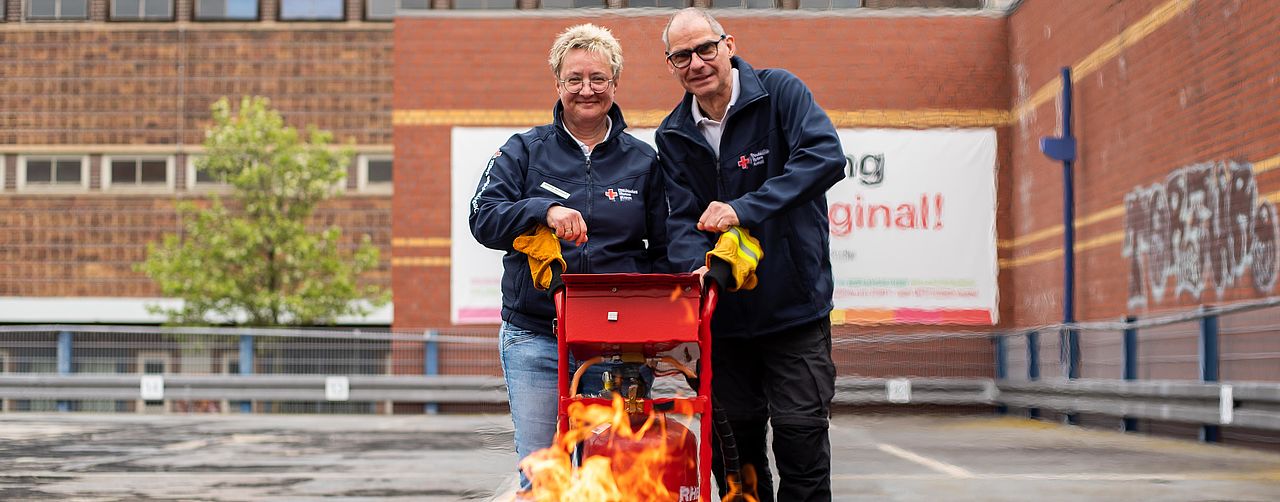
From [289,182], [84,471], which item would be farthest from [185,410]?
[84,471]

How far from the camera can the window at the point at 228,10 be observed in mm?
31125

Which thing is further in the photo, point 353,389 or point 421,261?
point 421,261

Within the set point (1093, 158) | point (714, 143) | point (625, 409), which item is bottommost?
point (625, 409)

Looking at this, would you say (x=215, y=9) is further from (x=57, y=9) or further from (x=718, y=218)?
(x=718, y=218)

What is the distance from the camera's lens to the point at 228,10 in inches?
1223

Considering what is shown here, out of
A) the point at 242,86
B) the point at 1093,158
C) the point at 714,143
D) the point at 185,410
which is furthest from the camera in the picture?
the point at 242,86

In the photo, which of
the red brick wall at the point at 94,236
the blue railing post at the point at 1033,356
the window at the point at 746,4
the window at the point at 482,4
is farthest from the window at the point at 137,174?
the blue railing post at the point at 1033,356

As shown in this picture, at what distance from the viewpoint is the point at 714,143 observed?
448cm

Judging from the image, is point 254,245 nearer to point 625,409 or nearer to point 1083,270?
point 1083,270

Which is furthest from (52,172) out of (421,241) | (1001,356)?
(1001,356)

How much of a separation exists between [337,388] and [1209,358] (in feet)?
34.6

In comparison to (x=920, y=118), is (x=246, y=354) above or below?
below

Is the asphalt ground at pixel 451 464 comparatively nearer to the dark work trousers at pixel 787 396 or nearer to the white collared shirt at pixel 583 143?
the dark work trousers at pixel 787 396

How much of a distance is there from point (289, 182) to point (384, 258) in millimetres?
9021
